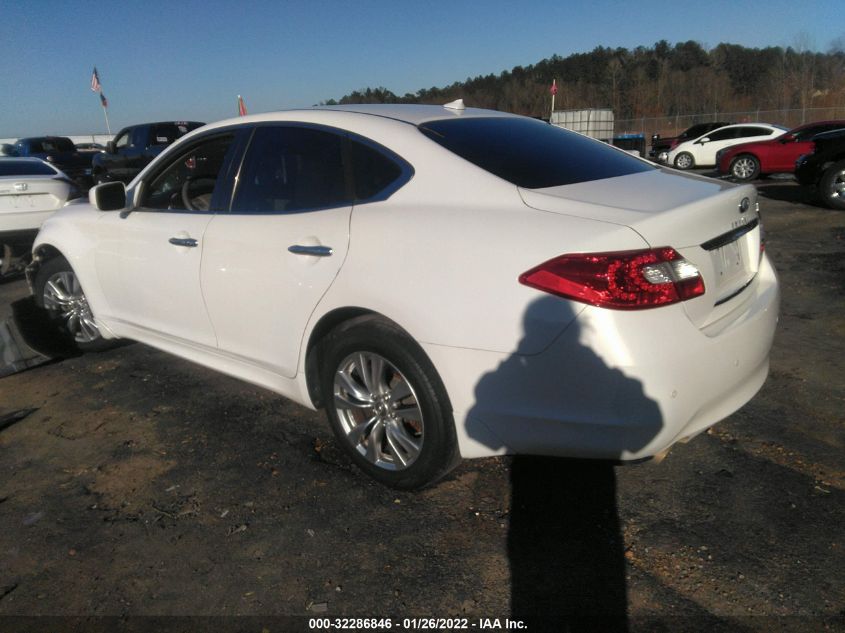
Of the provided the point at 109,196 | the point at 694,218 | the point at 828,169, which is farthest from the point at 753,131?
the point at 109,196

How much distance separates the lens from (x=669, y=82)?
6944cm

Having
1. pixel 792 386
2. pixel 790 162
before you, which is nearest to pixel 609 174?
pixel 792 386

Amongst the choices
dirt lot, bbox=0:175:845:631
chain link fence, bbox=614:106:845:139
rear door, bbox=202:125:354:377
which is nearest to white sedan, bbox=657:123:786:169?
dirt lot, bbox=0:175:845:631

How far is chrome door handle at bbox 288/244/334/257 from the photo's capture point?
2.77m

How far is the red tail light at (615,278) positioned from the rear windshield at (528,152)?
531 millimetres

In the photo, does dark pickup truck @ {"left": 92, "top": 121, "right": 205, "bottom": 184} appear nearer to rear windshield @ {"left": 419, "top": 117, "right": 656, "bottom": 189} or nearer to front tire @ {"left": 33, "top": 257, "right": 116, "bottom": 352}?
front tire @ {"left": 33, "top": 257, "right": 116, "bottom": 352}

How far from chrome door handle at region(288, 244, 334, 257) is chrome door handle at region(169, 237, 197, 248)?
0.82 m

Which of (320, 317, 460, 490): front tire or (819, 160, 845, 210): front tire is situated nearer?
(320, 317, 460, 490): front tire

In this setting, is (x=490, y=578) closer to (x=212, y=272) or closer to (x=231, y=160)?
(x=212, y=272)

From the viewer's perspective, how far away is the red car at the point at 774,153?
14.8m

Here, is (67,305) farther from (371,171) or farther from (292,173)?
(371,171)

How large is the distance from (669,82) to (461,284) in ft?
254

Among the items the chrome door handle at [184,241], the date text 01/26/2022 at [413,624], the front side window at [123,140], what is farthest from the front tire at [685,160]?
the date text 01/26/2022 at [413,624]

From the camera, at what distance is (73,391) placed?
14.0 ft
